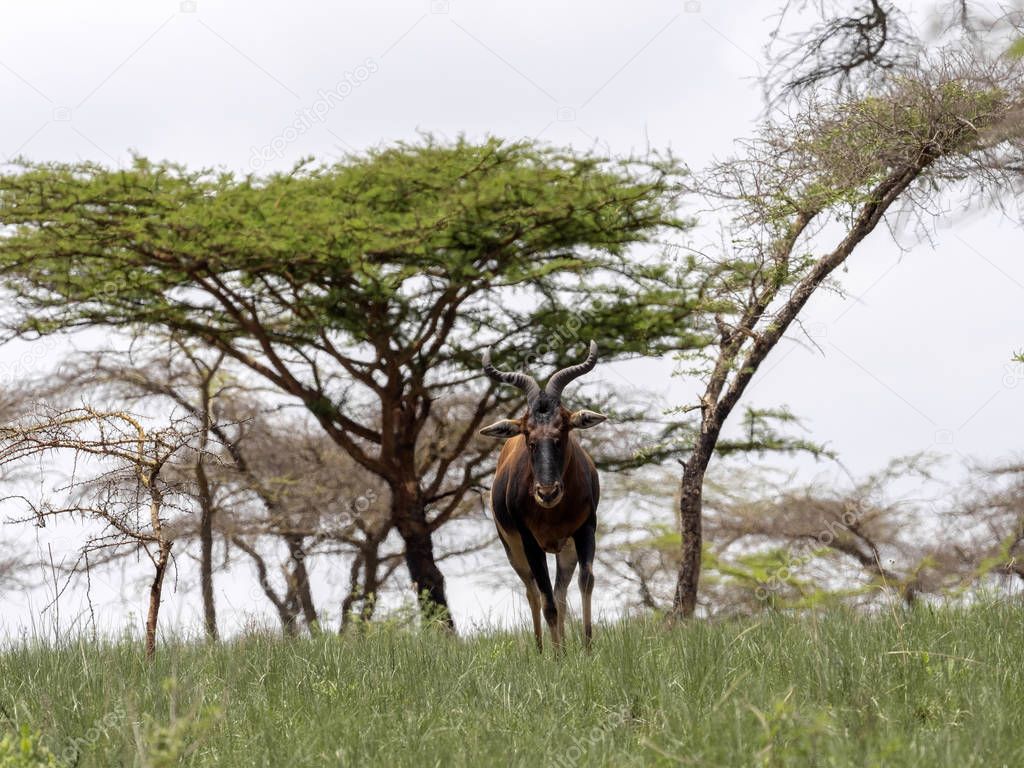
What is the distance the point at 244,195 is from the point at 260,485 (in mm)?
7717

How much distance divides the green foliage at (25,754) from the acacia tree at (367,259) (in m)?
14.1

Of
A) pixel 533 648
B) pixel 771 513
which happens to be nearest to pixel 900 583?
pixel 771 513

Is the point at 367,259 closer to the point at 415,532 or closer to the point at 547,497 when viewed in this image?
the point at 415,532

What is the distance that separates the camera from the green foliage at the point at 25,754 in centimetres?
518

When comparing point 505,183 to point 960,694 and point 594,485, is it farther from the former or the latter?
point 960,694

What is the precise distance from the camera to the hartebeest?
30.8 feet

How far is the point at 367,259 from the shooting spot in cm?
2136

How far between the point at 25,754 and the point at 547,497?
471 centimetres

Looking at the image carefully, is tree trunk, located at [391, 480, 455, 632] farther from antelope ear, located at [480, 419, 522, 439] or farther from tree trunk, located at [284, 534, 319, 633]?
antelope ear, located at [480, 419, 522, 439]

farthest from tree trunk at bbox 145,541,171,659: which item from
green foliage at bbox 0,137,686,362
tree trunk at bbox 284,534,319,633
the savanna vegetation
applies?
tree trunk at bbox 284,534,319,633

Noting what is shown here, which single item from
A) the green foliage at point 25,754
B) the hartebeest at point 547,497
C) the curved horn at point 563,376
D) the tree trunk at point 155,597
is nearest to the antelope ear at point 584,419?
the hartebeest at point 547,497

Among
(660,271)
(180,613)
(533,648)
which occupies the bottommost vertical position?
(533,648)

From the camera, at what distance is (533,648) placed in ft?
28.3

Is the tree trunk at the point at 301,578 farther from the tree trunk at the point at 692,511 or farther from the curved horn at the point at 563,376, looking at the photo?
the curved horn at the point at 563,376
